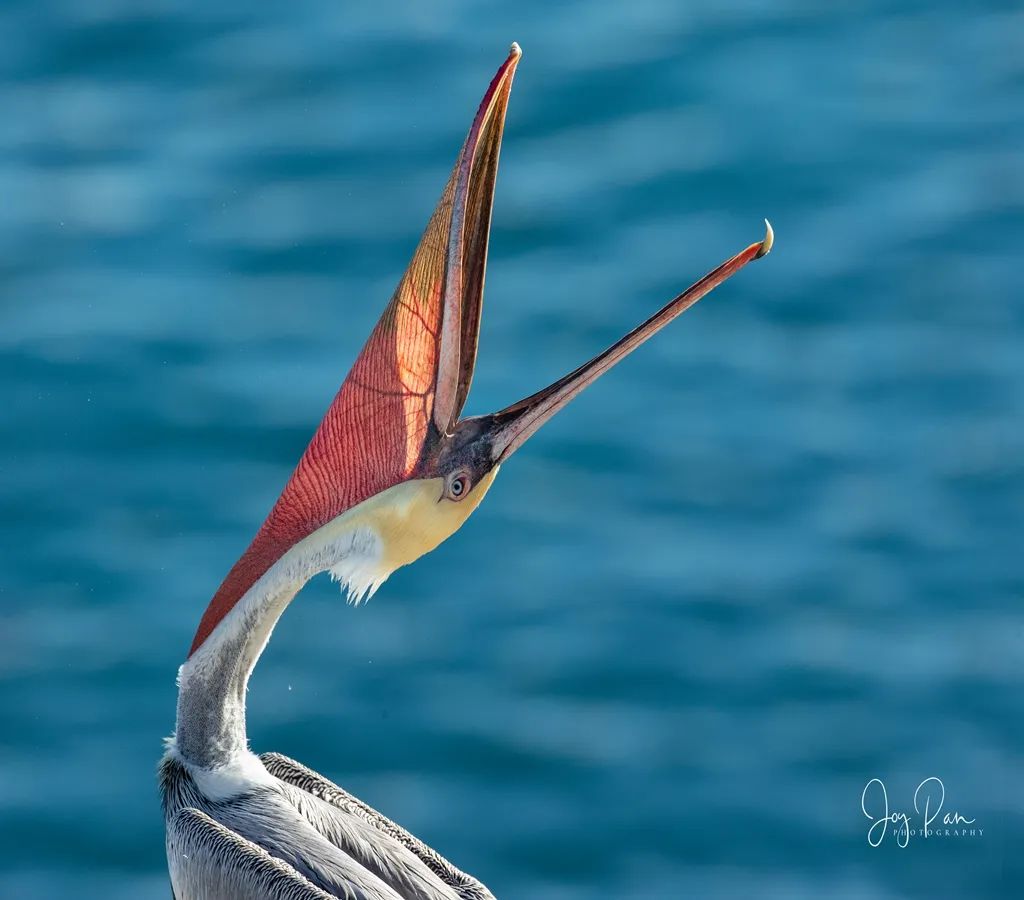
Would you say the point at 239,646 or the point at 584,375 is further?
the point at 239,646

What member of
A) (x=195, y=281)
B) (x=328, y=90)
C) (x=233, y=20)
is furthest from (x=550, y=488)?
(x=233, y=20)

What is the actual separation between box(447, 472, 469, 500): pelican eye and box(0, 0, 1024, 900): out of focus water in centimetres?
200

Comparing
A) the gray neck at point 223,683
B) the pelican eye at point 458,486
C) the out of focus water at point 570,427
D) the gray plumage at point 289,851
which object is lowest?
the gray plumage at point 289,851

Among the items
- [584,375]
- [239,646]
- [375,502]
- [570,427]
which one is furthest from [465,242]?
[570,427]

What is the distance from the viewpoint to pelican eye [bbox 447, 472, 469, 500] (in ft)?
12.5

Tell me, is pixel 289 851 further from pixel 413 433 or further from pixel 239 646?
pixel 413 433

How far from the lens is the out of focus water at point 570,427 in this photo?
18.6ft

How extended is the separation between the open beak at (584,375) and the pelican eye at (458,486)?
70 millimetres

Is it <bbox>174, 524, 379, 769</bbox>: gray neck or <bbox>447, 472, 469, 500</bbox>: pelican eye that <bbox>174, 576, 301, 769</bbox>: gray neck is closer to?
<bbox>174, 524, 379, 769</bbox>: gray neck

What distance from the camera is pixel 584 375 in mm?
3654

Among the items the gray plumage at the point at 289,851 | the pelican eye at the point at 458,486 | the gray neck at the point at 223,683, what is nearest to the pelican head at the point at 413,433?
the pelican eye at the point at 458,486

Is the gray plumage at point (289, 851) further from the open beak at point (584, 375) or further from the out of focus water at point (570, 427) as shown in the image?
the out of focus water at point (570, 427)

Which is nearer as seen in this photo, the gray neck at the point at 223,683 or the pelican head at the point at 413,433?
the pelican head at the point at 413,433

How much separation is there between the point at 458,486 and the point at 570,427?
8.90ft
